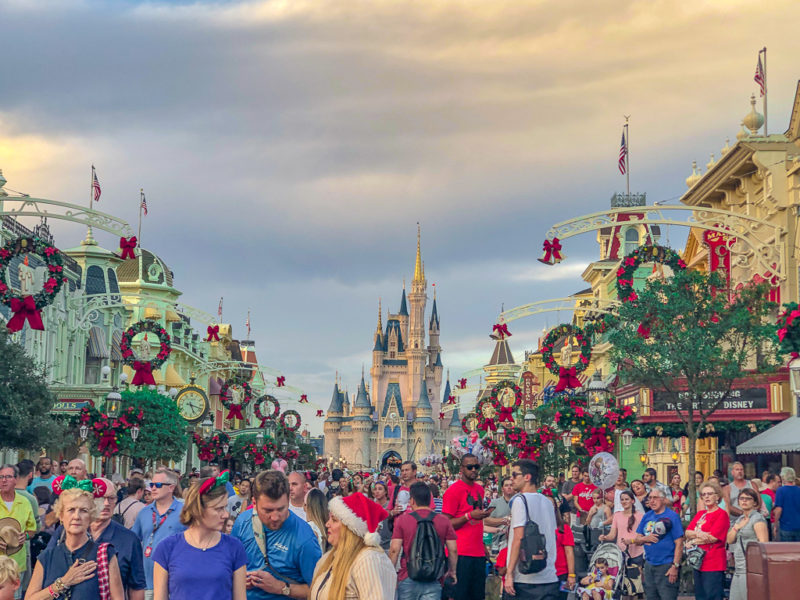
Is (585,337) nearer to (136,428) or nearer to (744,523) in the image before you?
(136,428)

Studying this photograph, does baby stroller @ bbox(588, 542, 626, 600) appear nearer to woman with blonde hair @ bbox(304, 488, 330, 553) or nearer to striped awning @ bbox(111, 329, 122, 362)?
woman with blonde hair @ bbox(304, 488, 330, 553)

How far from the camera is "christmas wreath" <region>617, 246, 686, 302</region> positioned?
28.8 m

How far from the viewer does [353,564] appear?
20.9 feet

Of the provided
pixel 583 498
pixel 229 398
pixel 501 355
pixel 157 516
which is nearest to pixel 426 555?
pixel 157 516

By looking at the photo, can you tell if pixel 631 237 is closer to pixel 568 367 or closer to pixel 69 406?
pixel 568 367

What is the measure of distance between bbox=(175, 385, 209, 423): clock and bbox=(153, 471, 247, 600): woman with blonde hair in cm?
4761

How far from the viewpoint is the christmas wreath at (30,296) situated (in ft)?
79.8

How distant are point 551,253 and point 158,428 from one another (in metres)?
26.5

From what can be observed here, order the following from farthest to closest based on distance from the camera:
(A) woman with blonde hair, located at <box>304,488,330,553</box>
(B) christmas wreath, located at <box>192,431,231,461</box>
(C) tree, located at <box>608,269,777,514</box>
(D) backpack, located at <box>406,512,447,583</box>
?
(B) christmas wreath, located at <box>192,431,231,461</box>
(C) tree, located at <box>608,269,777,514</box>
(D) backpack, located at <box>406,512,447,583</box>
(A) woman with blonde hair, located at <box>304,488,330,553</box>

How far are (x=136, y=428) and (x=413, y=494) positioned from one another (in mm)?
23933

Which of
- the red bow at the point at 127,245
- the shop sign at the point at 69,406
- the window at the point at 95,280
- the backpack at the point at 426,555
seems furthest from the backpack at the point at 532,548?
the window at the point at 95,280

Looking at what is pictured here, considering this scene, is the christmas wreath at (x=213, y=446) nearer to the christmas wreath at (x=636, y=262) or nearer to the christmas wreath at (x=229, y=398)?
the christmas wreath at (x=229, y=398)

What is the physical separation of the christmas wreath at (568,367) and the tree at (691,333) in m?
3.31

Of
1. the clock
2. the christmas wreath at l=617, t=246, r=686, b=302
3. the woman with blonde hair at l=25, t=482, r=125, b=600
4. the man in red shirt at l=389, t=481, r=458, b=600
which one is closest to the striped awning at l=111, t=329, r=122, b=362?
the clock
